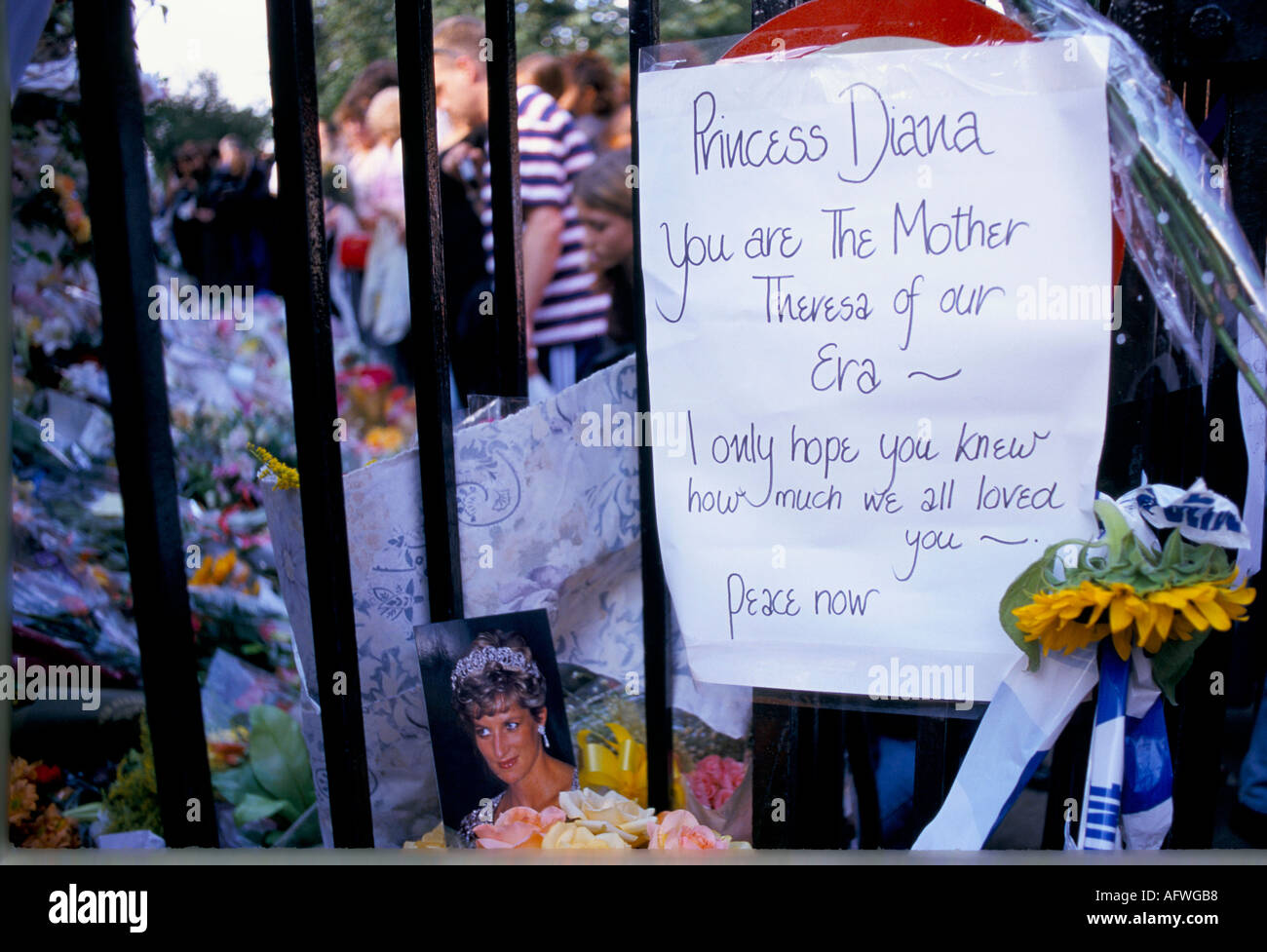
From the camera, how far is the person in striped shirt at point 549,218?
1277 millimetres

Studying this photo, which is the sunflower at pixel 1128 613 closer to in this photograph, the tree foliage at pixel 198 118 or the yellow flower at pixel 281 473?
the yellow flower at pixel 281 473

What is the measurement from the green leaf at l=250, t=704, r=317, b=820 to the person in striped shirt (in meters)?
0.74

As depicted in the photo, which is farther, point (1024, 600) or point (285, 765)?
point (285, 765)

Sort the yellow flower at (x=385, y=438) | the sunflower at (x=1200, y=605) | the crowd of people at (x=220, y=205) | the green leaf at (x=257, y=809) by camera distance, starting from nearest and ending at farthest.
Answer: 1. the sunflower at (x=1200, y=605)
2. the crowd of people at (x=220, y=205)
3. the green leaf at (x=257, y=809)
4. the yellow flower at (x=385, y=438)

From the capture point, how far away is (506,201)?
4.29ft

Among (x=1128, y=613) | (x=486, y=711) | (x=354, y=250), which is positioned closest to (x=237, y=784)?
(x=486, y=711)

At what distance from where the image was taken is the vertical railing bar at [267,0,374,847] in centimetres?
123

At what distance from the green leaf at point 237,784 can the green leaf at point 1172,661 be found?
1.30 meters

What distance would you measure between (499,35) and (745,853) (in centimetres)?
108

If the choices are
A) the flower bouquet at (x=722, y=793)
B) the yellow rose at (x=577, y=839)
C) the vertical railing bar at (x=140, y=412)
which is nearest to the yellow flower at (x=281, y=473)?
the vertical railing bar at (x=140, y=412)

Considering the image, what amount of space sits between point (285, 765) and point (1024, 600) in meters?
1.15

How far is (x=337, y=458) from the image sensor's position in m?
1.30

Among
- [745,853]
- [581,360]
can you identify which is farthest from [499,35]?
[745,853]

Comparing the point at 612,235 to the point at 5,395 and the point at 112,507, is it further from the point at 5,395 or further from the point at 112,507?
the point at 112,507
